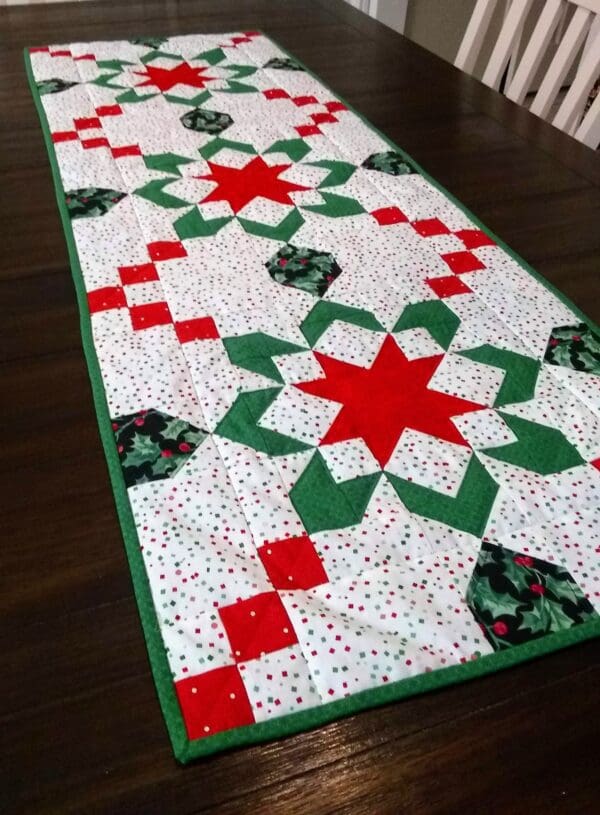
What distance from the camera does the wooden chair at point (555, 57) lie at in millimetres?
1262

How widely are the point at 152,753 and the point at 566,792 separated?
0.25 meters

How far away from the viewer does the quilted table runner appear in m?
0.53

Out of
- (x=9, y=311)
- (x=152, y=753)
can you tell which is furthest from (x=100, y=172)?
(x=152, y=753)

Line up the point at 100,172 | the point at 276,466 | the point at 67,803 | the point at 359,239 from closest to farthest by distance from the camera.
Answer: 1. the point at 67,803
2. the point at 276,466
3. the point at 359,239
4. the point at 100,172

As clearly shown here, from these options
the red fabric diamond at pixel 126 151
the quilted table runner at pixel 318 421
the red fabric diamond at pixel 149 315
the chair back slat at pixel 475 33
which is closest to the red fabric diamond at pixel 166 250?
the quilted table runner at pixel 318 421

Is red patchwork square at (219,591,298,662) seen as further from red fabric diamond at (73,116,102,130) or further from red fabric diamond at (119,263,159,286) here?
red fabric diamond at (73,116,102,130)

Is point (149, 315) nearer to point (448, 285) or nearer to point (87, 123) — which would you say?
point (448, 285)

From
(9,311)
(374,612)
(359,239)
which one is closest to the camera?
(374,612)

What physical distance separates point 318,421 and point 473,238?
415 mm

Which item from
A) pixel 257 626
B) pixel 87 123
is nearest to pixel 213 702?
pixel 257 626

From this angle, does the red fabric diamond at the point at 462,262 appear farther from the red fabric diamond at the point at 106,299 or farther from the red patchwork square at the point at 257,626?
the red patchwork square at the point at 257,626

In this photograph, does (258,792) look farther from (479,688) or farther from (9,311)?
(9,311)

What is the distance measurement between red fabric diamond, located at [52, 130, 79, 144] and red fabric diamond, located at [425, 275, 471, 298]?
25.1 inches

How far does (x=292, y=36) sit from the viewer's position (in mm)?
1576
